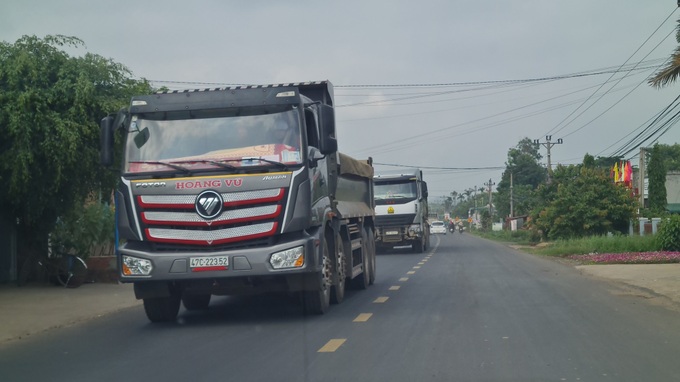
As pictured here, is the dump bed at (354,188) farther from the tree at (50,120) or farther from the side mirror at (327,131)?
the tree at (50,120)

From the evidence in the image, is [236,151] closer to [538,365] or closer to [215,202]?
[215,202]

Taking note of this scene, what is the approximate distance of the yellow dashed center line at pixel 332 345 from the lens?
333 inches

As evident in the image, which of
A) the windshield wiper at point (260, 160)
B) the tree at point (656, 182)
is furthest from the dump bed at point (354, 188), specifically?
the tree at point (656, 182)

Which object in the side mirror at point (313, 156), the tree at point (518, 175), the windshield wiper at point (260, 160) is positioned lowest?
the windshield wiper at point (260, 160)

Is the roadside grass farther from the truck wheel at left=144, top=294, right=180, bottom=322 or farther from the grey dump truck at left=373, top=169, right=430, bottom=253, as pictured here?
the truck wheel at left=144, top=294, right=180, bottom=322

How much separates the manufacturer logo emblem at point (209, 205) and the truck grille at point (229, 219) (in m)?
0.05

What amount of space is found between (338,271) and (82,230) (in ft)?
26.4

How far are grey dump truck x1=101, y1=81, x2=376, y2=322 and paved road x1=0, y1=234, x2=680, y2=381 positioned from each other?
0.76 m

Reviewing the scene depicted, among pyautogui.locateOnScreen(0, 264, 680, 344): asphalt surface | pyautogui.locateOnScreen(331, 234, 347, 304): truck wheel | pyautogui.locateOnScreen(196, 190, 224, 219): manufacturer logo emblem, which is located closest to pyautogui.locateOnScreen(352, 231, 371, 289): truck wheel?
pyautogui.locateOnScreen(331, 234, 347, 304): truck wheel

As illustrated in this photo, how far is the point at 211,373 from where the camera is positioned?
7.44 m

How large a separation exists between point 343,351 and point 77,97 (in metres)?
9.12

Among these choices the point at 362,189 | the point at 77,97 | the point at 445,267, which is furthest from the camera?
the point at 445,267

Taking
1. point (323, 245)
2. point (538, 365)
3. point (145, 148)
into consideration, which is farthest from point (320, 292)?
point (538, 365)

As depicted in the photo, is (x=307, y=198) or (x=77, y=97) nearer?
(x=307, y=198)
